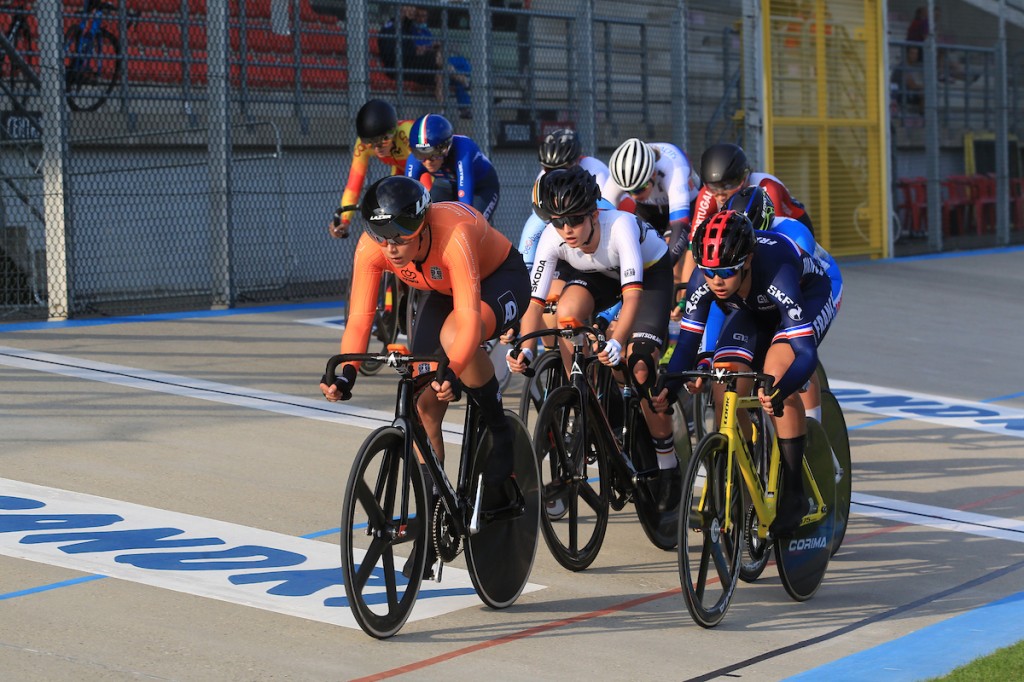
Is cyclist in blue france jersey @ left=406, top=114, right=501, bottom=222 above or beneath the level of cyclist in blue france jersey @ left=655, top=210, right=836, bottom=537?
above

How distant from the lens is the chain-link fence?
40.3 feet

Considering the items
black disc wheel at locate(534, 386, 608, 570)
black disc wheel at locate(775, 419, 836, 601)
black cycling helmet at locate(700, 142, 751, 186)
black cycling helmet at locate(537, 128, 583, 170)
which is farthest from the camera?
black cycling helmet at locate(537, 128, 583, 170)

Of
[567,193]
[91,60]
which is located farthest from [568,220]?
[91,60]

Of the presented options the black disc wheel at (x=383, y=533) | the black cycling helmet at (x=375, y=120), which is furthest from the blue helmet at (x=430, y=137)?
the black disc wheel at (x=383, y=533)

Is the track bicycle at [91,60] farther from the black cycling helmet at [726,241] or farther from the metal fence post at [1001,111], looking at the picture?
the metal fence post at [1001,111]

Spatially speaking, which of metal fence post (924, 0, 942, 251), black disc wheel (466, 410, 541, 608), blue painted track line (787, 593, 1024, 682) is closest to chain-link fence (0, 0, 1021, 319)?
metal fence post (924, 0, 942, 251)

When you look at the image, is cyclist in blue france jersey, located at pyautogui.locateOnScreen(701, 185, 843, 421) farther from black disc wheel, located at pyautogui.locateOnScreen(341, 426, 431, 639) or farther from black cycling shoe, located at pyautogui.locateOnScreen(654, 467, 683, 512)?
black disc wheel, located at pyautogui.locateOnScreen(341, 426, 431, 639)

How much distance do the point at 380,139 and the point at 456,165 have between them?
20.3 inches

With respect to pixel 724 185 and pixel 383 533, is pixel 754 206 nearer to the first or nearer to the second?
pixel 724 185

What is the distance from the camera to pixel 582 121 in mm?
15211

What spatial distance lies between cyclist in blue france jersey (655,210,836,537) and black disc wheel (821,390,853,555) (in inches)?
21.3

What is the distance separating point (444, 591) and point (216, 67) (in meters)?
7.96

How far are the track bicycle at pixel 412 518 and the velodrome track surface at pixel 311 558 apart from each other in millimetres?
141

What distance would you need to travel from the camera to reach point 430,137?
841 cm
